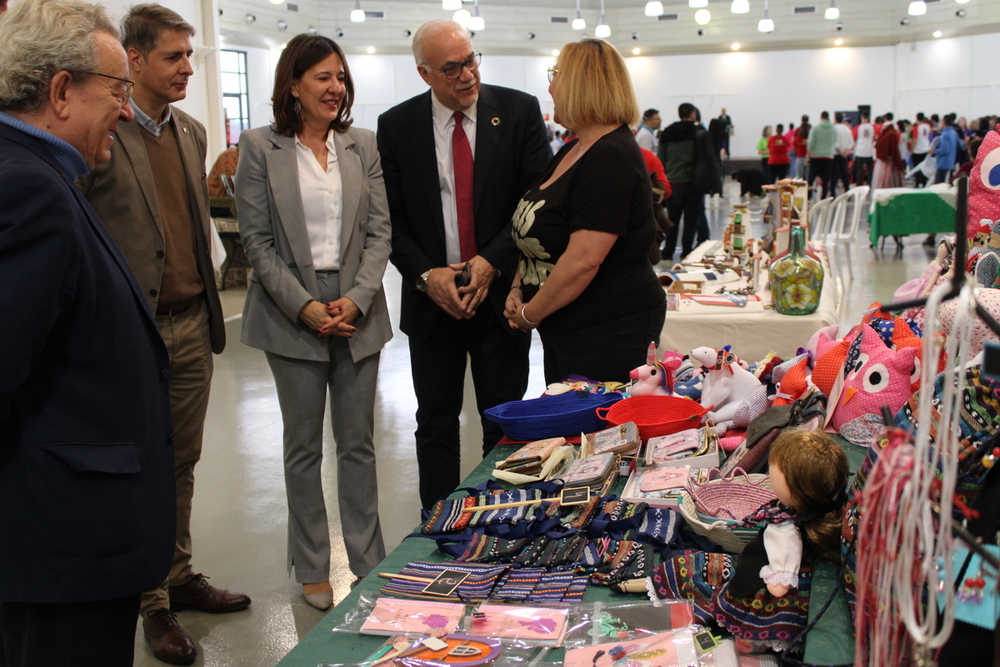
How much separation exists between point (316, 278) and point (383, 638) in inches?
48.3

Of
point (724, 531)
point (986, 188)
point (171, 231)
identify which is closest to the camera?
point (724, 531)

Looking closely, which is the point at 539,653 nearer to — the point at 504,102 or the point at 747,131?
the point at 504,102

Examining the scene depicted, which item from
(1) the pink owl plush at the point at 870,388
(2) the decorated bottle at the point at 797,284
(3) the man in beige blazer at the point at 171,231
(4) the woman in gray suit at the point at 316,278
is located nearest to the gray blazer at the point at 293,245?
(4) the woman in gray suit at the point at 316,278

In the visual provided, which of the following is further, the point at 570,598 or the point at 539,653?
the point at 570,598

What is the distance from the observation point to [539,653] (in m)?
1.23

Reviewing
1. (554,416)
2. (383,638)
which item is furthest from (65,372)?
(554,416)

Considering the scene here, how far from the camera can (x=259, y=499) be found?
3379 millimetres

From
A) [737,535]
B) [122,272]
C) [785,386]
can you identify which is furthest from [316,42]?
[737,535]

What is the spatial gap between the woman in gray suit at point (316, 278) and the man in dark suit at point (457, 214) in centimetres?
15

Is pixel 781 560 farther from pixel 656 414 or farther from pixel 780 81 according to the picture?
pixel 780 81

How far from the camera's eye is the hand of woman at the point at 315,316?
2.27 metres

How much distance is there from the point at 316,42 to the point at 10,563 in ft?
5.00

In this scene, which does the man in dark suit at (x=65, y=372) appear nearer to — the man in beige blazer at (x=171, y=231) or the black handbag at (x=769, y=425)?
the man in beige blazer at (x=171, y=231)

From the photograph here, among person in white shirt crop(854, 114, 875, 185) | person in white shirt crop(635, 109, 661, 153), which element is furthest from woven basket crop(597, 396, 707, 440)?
person in white shirt crop(854, 114, 875, 185)
